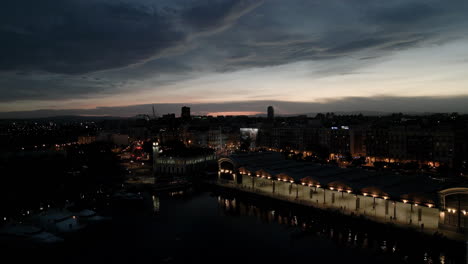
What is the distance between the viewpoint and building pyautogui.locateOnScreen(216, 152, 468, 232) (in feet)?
49.1

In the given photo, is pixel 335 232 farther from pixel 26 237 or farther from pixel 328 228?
pixel 26 237

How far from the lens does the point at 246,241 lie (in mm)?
16375

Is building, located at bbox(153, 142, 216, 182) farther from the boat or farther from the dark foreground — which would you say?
the boat

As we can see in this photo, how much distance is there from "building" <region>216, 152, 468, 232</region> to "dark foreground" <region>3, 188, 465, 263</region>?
104 cm

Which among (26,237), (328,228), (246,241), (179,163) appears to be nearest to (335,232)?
(328,228)

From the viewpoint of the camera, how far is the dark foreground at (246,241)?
564 inches

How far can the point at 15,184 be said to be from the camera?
780 inches

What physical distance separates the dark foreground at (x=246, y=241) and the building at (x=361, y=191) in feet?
3.42

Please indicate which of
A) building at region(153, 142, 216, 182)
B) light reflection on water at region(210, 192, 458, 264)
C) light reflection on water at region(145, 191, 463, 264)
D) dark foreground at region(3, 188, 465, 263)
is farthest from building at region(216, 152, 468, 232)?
building at region(153, 142, 216, 182)

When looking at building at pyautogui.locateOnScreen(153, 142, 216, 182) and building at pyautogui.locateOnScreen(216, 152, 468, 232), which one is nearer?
building at pyautogui.locateOnScreen(216, 152, 468, 232)

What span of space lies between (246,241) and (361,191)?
7205mm

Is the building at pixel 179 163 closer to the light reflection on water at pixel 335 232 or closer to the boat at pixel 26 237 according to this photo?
the light reflection on water at pixel 335 232

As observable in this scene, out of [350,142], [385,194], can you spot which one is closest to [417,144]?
[350,142]

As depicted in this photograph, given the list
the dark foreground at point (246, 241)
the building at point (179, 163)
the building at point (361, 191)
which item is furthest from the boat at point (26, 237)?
the building at point (179, 163)
